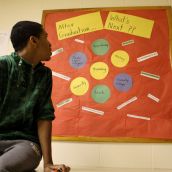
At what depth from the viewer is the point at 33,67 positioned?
4.42 ft

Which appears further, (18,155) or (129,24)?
(129,24)

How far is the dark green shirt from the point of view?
4.17 ft

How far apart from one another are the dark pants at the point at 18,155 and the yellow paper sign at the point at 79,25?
34.5 inches

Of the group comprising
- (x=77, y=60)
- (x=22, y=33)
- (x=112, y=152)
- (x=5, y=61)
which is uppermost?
(x=22, y=33)

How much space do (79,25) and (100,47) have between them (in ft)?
0.66

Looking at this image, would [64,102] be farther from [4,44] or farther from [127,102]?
[4,44]

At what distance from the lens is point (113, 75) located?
1812mm

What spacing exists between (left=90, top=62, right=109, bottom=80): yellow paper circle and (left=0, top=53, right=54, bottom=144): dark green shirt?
1.75 feet

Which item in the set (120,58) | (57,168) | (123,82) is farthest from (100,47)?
(57,168)

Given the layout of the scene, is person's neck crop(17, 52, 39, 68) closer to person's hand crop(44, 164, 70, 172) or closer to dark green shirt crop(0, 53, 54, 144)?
dark green shirt crop(0, 53, 54, 144)

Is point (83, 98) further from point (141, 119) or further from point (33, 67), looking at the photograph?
point (33, 67)

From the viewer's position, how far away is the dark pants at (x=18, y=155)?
108 centimetres

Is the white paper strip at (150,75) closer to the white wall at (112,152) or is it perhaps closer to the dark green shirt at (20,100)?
the white wall at (112,152)

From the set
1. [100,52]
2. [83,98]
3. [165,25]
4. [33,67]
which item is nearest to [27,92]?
[33,67]
